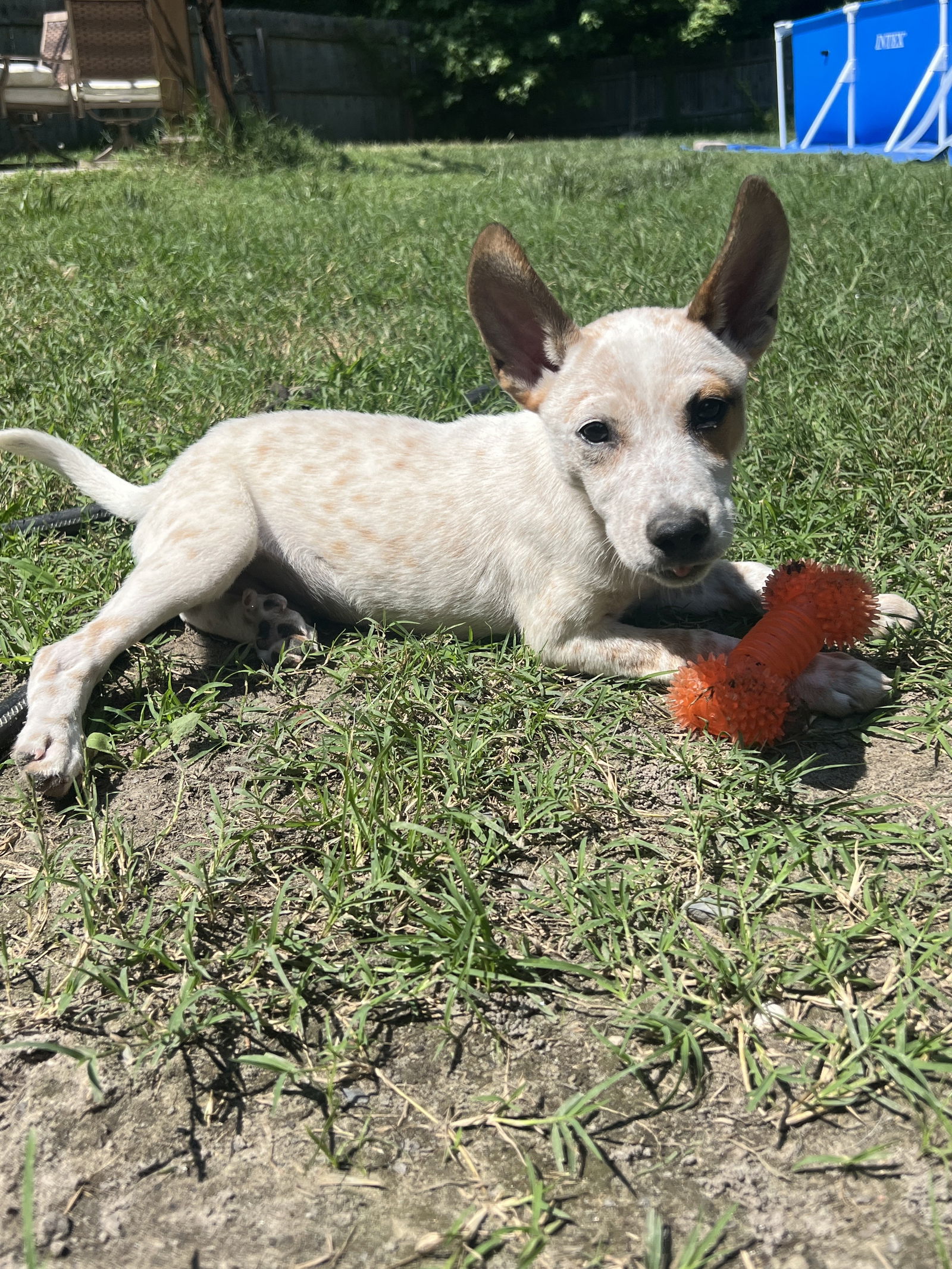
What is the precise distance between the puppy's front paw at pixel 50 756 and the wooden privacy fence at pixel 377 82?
56.5ft

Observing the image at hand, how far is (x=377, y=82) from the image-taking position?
27.5m

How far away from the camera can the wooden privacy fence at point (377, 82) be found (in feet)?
70.7

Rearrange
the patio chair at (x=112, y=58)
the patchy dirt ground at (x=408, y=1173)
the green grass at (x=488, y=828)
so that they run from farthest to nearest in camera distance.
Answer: the patio chair at (x=112, y=58) → the green grass at (x=488, y=828) → the patchy dirt ground at (x=408, y=1173)

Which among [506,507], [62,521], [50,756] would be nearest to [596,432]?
[506,507]

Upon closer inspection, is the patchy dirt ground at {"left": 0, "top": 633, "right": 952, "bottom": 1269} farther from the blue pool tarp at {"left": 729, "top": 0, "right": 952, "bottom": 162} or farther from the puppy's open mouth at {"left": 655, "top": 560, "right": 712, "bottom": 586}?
the blue pool tarp at {"left": 729, "top": 0, "right": 952, "bottom": 162}

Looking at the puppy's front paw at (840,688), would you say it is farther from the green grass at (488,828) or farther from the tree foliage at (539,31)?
the tree foliage at (539,31)

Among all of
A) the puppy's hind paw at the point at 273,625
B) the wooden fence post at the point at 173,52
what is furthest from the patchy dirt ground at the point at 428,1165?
the wooden fence post at the point at 173,52

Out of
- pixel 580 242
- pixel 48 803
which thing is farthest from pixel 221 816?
pixel 580 242

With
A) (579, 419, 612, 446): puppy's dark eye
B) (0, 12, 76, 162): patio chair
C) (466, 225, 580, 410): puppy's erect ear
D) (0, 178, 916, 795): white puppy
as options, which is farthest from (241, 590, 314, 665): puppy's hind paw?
(0, 12, 76, 162): patio chair

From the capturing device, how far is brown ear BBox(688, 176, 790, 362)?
2.85 meters

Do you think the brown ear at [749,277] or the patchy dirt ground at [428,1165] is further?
the brown ear at [749,277]

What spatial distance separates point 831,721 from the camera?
298cm

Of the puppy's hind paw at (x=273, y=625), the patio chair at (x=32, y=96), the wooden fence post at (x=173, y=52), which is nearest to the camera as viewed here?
the puppy's hind paw at (x=273, y=625)

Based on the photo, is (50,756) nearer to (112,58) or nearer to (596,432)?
(596,432)
